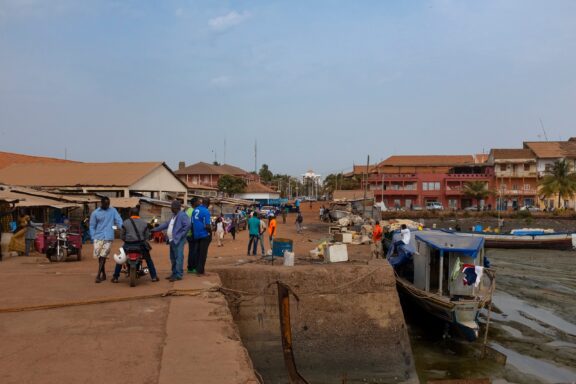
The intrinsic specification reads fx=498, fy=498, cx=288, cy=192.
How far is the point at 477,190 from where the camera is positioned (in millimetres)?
65750

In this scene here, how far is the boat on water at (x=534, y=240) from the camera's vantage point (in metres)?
37.1

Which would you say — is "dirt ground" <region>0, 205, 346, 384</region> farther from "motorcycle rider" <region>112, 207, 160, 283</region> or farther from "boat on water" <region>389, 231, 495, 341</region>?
"boat on water" <region>389, 231, 495, 341</region>

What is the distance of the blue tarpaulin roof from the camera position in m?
12.5

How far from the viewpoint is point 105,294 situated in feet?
26.1

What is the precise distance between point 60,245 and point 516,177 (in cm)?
6594

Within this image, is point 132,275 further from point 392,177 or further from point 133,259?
point 392,177

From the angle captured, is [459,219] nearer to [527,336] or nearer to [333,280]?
[527,336]

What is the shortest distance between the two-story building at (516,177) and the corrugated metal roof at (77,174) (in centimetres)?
5151

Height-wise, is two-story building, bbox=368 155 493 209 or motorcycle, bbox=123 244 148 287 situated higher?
two-story building, bbox=368 155 493 209

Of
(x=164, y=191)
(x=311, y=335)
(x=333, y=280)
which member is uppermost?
(x=164, y=191)

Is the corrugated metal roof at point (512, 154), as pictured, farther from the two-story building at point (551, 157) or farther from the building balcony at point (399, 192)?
the building balcony at point (399, 192)

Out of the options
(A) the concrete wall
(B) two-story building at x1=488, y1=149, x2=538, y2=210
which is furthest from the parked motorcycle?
(B) two-story building at x1=488, y1=149, x2=538, y2=210

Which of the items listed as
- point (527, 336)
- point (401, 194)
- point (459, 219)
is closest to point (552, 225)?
point (459, 219)

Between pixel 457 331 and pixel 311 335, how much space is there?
4867 mm
